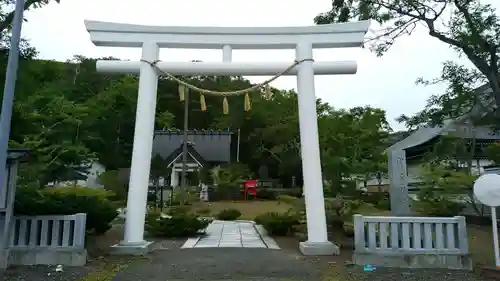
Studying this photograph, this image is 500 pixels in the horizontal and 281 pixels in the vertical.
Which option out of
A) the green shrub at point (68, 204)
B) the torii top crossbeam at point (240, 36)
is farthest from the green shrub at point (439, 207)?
the green shrub at point (68, 204)

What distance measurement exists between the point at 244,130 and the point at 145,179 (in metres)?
25.7

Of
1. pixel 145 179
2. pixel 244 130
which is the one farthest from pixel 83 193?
pixel 244 130

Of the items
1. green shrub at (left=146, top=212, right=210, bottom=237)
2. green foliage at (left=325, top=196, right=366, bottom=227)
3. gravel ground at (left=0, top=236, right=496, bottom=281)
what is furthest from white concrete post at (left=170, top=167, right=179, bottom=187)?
gravel ground at (left=0, top=236, right=496, bottom=281)

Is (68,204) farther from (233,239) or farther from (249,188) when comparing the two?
(249,188)

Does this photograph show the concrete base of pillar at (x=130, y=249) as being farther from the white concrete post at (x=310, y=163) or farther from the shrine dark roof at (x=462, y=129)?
the shrine dark roof at (x=462, y=129)

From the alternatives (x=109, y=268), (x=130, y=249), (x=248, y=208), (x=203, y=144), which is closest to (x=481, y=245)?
(x=130, y=249)

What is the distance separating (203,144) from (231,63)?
23.2 metres

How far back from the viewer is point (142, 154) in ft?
24.8

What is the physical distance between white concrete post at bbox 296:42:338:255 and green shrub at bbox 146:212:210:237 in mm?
3179

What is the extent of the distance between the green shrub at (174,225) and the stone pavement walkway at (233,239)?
0.36m

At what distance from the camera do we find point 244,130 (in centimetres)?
3319

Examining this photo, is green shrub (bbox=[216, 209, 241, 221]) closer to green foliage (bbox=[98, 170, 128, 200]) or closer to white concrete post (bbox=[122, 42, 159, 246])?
green foliage (bbox=[98, 170, 128, 200])

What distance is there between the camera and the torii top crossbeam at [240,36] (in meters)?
7.87

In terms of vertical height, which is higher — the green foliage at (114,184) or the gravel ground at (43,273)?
the green foliage at (114,184)
